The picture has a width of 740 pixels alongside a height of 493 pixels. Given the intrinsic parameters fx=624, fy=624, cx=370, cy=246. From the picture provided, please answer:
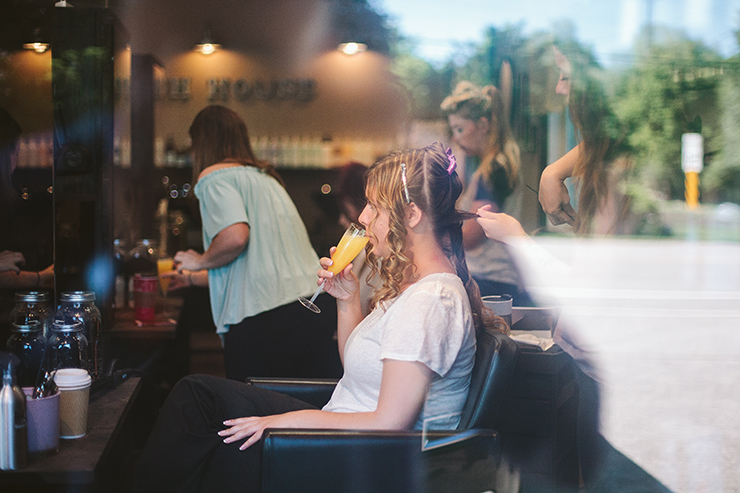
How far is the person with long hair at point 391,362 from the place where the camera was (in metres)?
1.35

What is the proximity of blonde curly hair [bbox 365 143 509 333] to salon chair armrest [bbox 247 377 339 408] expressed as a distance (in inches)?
Result: 14.3

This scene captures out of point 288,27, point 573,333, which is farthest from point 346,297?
point 288,27

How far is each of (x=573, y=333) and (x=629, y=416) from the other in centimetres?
184

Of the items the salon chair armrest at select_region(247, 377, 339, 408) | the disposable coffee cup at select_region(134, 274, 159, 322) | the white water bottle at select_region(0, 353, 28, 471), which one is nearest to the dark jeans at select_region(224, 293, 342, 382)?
the disposable coffee cup at select_region(134, 274, 159, 322)

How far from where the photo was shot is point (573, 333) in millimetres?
2045

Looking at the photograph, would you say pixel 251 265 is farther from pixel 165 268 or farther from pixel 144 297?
pixel 165 268

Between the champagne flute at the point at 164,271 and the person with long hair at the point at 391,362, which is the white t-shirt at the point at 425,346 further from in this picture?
the champagne flute at the point at 164,271

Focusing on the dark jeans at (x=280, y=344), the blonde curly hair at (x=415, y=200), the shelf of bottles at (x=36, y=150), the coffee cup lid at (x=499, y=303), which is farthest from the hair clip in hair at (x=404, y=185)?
the dark jeans at (x=280, y=344)

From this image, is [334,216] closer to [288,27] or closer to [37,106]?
[288,27]

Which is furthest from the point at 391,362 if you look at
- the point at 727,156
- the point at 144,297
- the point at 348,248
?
the point at 727,156

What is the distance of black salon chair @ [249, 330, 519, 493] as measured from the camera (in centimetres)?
131

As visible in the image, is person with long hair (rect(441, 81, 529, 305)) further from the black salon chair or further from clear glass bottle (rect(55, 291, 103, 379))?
clear glass bottle (rect(55, 291, 103, 379))

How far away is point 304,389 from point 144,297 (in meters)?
1.06

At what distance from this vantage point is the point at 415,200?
4.91ft
